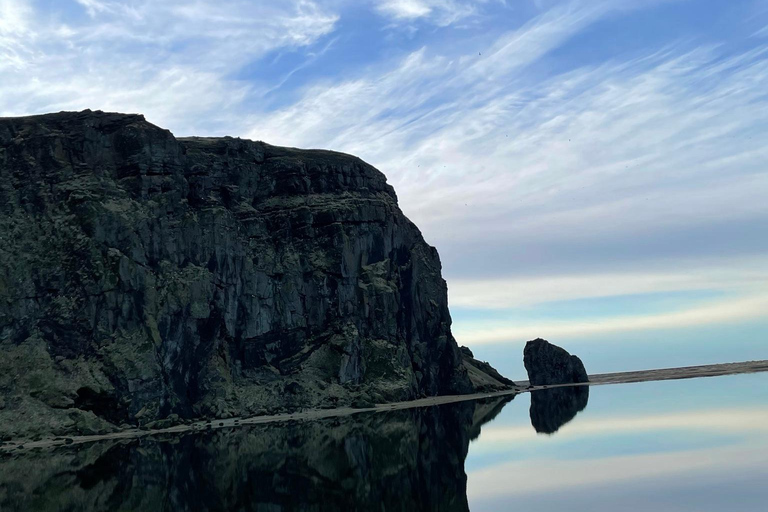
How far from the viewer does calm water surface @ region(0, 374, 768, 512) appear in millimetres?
41500

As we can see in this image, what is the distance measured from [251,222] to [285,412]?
3732cm

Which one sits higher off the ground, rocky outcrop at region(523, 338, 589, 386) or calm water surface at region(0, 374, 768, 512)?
rocky outcrop at region(523, 338, 589, 386)

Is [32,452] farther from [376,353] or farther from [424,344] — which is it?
[424,344]

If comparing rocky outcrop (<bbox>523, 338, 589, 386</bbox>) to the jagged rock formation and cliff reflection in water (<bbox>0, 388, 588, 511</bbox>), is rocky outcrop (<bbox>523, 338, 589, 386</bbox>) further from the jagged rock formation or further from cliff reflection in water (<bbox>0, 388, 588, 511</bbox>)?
the jagged rock formation

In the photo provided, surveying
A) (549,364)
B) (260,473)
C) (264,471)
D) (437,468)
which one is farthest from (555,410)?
(549,364)

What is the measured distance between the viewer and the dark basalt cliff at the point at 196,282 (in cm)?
11175

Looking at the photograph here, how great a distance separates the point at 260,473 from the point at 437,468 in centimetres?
1217

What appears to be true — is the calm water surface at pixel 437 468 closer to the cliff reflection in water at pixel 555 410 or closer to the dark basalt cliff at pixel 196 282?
the cliff reflection in water at pixel 555 410

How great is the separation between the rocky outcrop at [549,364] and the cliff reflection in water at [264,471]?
9142cm

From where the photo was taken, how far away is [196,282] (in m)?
129

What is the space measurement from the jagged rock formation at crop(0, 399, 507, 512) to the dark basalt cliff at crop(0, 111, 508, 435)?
27.2 meters

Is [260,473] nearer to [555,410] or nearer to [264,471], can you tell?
[264,471]

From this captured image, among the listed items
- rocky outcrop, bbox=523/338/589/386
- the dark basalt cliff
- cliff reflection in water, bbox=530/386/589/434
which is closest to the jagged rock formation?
cliff reflection in water, bbox=530/386/589/434

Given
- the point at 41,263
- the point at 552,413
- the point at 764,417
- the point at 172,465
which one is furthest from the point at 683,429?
the point at 41,263
